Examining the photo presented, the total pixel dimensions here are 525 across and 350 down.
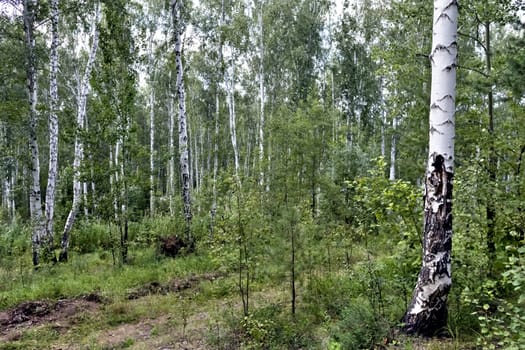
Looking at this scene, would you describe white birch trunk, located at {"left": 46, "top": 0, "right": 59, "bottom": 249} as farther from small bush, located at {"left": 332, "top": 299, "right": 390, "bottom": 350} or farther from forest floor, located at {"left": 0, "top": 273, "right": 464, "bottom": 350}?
small bush, located at {"left": 332, "top": 299, "right": 390, "bottom": 350}

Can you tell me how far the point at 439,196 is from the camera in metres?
3.59

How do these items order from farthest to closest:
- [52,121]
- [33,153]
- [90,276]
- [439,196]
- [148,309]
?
[52,121] → [33,153] → [90,276] → [148,309] → [439,196]

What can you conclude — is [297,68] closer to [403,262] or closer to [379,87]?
[379,87]

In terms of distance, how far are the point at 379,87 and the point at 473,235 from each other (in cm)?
2000

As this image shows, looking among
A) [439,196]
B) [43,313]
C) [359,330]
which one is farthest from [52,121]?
[439,196]

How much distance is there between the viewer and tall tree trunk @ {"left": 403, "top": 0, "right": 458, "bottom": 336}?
11.6 feet

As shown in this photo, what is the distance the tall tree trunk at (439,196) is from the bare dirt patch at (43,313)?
4.84m

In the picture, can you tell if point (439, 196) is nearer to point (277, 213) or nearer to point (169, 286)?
point (277, 213)

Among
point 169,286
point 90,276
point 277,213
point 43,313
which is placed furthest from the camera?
point 90,276

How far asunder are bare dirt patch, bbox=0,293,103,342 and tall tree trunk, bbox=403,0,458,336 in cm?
484

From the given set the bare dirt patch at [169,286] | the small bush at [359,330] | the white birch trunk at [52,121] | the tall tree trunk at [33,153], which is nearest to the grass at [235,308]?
the small bush at [359,330]

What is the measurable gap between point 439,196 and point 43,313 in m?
5.96

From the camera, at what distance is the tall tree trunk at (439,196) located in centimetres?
354

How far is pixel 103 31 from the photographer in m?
9.42
